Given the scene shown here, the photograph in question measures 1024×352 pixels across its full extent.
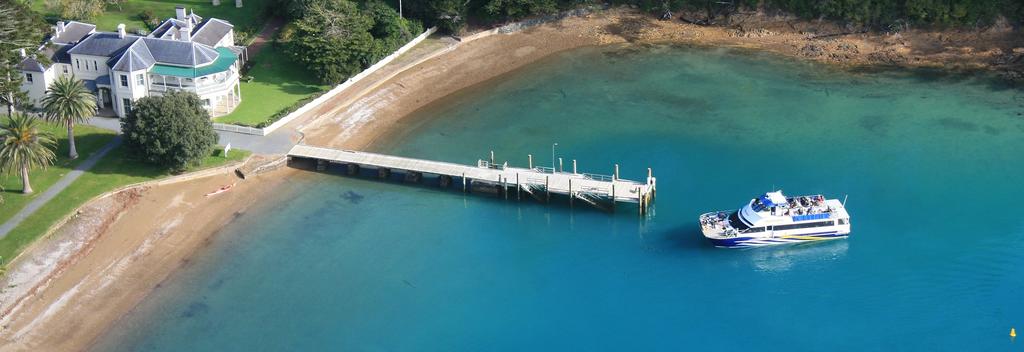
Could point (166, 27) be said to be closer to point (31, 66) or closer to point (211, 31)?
point (211, 31)

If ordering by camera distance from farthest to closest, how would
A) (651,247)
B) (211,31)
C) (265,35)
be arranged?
1. (265,35)
2. (211,31)
3. (651,247)

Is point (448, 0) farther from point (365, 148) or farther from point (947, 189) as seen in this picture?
point (947, 189)

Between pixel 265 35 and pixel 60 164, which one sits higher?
pixel 265 35

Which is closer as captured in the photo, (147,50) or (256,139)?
(256,139)

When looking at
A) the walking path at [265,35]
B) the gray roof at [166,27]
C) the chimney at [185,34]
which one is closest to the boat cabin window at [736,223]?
the chimney at [185,34]

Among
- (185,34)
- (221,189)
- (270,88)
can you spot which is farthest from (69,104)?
(270,88)

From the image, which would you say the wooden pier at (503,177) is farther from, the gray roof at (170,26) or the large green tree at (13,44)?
the large green tree at (13,44)

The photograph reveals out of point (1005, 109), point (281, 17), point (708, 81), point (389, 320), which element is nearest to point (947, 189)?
point (1005, 109)
